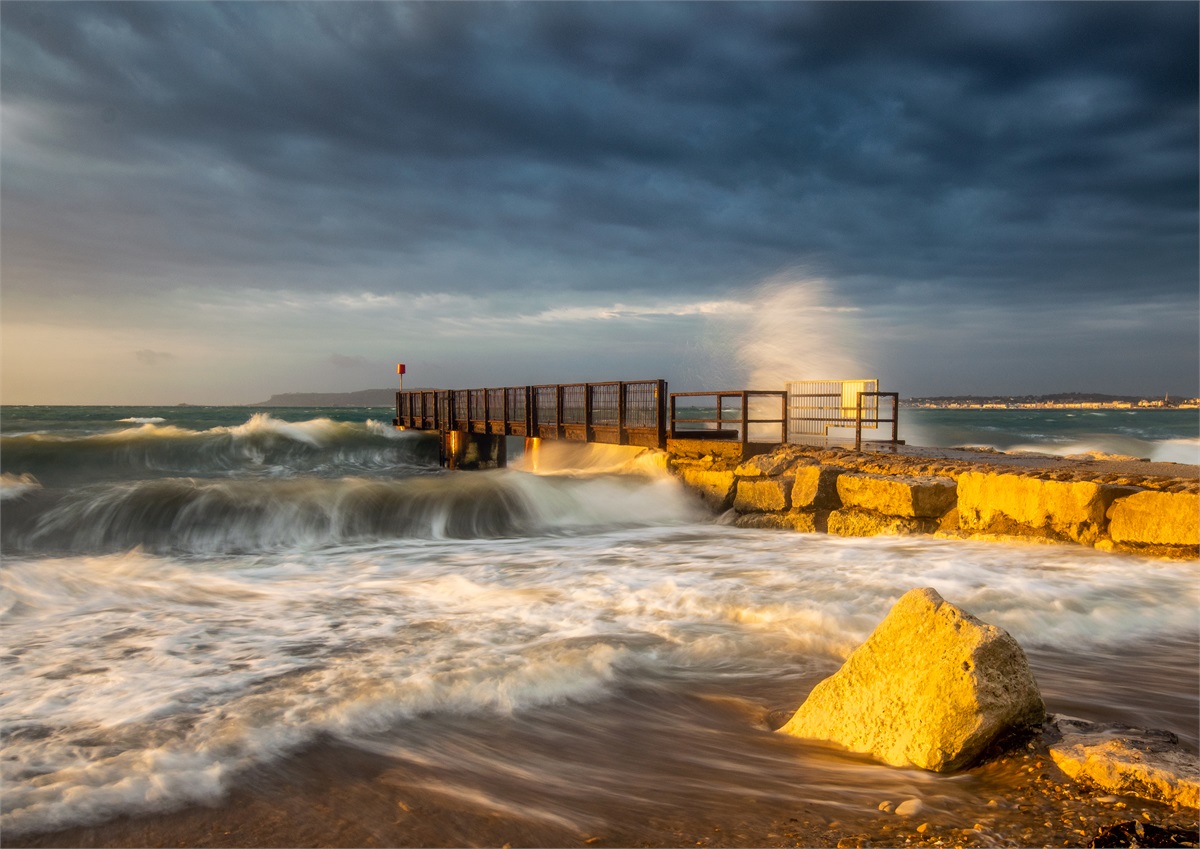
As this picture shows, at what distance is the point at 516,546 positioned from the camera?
1422 cm

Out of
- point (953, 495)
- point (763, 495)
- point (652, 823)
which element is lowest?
point (652, 823)

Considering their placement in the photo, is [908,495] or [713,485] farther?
[713,485]

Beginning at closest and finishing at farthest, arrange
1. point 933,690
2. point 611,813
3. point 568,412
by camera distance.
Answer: point 611,813
point 933,690
point 568,412

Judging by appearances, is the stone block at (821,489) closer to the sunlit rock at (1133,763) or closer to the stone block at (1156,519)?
the stone block at (1156,519)

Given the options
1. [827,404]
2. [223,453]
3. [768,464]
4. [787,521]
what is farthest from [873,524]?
[223,453]

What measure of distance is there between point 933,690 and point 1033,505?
8317 mm

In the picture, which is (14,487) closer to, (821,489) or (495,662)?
(495,662)

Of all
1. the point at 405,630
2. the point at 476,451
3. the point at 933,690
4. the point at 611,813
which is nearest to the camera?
the point at 611,813

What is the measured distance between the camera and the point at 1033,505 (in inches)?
435

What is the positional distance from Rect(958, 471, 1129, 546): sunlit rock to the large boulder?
740cm

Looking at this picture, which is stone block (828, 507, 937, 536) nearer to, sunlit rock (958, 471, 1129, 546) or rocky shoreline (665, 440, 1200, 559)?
rocky shoreline (665, 440, 1200, 559)

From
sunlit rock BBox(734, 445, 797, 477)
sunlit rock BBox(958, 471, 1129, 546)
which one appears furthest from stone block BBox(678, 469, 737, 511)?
sunlit rock BBox(958, 471, 1129, 546)

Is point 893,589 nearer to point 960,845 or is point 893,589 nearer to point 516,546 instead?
point 960,845

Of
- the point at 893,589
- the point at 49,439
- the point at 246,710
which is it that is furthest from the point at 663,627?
the point at 49,439
